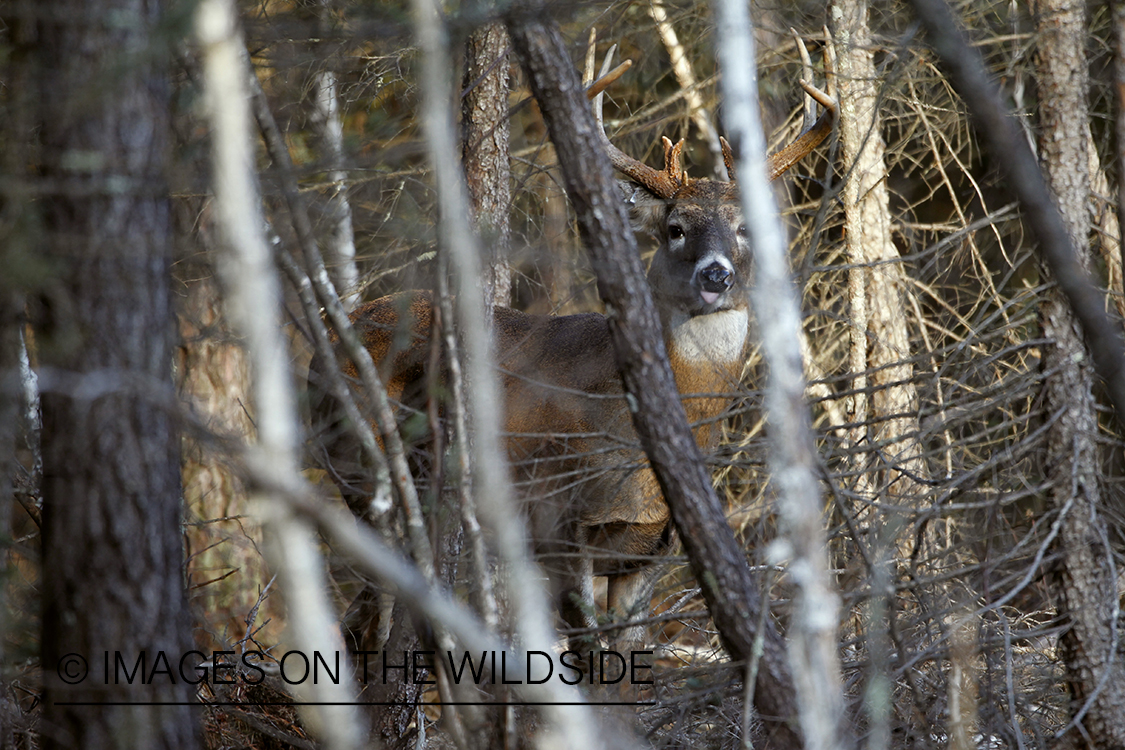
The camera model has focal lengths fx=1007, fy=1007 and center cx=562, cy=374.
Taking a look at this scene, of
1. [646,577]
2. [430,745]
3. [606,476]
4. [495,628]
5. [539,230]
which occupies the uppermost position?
[539,230]

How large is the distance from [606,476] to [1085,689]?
93.7 inches

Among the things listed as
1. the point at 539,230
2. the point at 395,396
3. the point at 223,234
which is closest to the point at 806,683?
the point at 223,234

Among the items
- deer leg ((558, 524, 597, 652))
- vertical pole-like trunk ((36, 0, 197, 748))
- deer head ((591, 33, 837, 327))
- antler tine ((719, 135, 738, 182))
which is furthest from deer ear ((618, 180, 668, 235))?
vertical pole-like trunk ((36, 0, 197, 748))

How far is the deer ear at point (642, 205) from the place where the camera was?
6090mm

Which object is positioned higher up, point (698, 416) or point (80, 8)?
point (80, 8)

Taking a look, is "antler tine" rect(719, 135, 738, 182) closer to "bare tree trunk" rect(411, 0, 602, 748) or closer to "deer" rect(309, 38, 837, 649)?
"deer" rect(309, 38, 837, 649)

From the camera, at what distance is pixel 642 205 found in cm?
611

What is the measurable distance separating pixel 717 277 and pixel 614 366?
0.74 meters

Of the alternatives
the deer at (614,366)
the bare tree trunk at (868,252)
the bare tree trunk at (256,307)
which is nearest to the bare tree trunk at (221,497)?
the deer at (614,366)

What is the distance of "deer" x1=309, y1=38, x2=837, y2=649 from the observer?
535 centimetres

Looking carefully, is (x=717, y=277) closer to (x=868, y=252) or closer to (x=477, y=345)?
(x=868, y=252)

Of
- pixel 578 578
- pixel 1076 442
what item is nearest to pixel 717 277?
pixel 578 578

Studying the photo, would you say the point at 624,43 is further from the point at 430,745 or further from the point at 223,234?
the point at 223,234

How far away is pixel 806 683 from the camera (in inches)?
112
